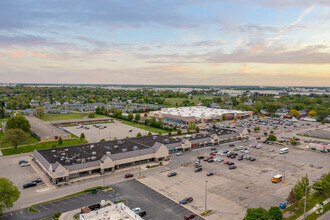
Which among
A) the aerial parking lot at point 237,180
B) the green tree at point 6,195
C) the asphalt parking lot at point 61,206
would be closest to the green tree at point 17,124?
the green tree at point 6,195

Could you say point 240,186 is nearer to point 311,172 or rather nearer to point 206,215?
point 206,215

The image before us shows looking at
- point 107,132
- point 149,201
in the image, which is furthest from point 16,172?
point 107,132

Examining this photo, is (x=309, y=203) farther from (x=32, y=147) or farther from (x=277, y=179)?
(x=32, y=147)

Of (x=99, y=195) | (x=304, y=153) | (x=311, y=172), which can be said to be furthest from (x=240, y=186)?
(x=304, y=153)

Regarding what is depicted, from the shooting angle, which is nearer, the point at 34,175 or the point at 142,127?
the point at 34,175

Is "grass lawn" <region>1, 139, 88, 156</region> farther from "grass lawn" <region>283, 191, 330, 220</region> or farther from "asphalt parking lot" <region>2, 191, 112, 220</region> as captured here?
"grass lawn" <region>283, 191, 330, 220</region>

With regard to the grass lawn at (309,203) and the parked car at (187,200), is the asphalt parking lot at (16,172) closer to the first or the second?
the parked car at (187,200)
